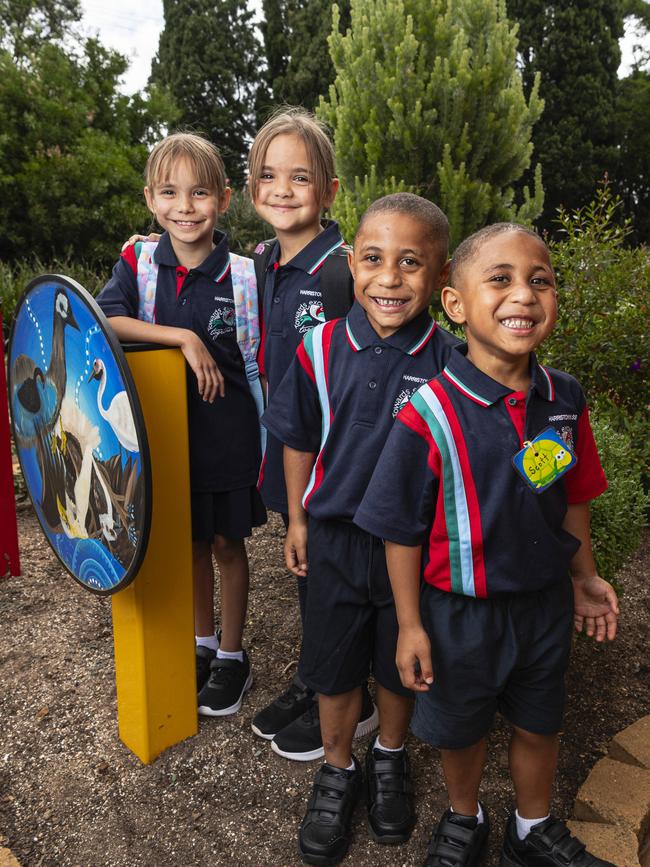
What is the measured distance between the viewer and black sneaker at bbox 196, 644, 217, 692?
8.34 ft

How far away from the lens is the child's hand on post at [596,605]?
1732 millimetres

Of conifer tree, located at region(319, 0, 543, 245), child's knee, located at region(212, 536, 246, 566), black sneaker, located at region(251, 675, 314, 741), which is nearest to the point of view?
black sneaker, located at region(251, 675, 314, 741)

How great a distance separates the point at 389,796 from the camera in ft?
6.39

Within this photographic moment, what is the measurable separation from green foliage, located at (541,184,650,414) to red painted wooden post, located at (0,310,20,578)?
8.42 ft

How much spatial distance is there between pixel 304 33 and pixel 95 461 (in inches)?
814

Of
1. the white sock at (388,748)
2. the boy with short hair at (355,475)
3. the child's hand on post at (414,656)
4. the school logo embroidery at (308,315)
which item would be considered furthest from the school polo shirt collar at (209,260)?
the white sock at (388,748)

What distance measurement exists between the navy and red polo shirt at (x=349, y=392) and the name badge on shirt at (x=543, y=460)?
34 centimetres

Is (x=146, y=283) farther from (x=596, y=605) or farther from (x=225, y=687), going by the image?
(x=596, y=605)

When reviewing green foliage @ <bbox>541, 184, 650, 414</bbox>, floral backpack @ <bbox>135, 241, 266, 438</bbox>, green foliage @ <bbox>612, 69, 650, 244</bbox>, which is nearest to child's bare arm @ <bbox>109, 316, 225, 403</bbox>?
floral backpack @ <bbox>135, 241, 266, 438</bbox>

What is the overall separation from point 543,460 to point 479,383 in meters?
0.21

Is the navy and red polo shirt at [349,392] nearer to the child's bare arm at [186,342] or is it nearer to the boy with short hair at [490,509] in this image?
the boy with short hair at [490,509]

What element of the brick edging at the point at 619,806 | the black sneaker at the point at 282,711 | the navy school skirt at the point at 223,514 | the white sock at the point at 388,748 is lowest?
the black sneaker at the point at 282,711

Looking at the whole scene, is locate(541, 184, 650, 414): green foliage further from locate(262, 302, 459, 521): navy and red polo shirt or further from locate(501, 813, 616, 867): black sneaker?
locate(501, 813, 616, 867): black sneaker

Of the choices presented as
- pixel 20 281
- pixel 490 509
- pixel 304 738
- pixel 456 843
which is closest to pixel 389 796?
pixel 456 843
